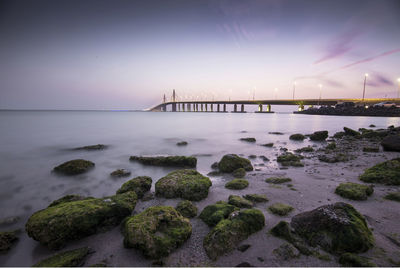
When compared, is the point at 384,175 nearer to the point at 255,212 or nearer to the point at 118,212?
the point at 255,212

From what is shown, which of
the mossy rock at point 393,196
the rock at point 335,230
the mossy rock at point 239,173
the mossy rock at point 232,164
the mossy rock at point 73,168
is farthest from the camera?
the mossy rock at point 73,168

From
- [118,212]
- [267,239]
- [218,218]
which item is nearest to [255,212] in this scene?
[267,239]

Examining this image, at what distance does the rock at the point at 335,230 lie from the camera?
2.20 m

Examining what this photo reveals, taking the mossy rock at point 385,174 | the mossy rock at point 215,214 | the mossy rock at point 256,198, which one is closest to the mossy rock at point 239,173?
the mossy rock at point 256,198

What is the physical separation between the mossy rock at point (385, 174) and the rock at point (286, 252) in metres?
3.69

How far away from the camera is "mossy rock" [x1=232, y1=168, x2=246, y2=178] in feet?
17.7

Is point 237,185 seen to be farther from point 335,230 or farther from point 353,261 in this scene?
point 353,261

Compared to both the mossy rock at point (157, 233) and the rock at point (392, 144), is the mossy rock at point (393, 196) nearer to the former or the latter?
the mossy rock at point (157, 233)

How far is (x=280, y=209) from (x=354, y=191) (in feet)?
5.86

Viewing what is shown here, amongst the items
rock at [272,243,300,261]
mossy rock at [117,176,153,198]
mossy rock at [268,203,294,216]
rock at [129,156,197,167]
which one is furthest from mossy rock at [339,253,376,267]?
rock at [129,156,197,167]

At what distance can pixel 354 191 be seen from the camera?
146 inches

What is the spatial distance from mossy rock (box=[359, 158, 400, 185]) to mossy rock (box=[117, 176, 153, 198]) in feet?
17.8

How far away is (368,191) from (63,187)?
24.9 feet

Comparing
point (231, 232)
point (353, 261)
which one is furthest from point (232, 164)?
point (353, 261)
